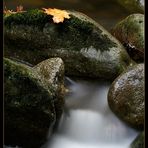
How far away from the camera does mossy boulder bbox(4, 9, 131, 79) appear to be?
539cm

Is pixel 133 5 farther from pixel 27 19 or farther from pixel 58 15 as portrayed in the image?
pixel 27 19

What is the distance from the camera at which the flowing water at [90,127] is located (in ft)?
14.8

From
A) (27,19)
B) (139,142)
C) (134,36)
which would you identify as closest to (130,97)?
(139,142)

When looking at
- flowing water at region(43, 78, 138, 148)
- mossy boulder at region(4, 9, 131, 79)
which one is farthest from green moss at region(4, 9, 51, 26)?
flowing water at region(43, 78, 138, 148)

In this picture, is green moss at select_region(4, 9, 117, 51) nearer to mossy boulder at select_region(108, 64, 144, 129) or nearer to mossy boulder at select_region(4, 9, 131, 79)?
mossy boulder at select_region(4, 9, 131, 79)

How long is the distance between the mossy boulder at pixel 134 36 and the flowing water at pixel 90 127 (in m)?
1.07

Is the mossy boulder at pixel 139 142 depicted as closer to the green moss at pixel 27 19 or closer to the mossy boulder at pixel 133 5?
the green moss at pixel 27 19

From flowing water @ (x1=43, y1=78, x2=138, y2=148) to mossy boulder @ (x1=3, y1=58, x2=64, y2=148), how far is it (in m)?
0.35

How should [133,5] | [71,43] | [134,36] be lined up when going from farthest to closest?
[133,5]
[134,36]
[71,43]

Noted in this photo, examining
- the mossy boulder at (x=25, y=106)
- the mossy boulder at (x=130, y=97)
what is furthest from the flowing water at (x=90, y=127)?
the mossy boulder at (x=25, y=106)

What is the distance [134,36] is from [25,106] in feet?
8.59

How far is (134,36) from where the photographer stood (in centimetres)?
595

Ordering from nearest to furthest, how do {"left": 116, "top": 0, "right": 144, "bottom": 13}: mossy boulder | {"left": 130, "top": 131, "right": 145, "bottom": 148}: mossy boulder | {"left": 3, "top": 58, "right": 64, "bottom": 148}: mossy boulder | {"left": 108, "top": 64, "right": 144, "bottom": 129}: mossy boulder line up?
{"left": 3, "top": 58, "right": 64, "bottom": 148}: mossy boulder → {"left": 130, "top": 131, "right": 145, "bottom": 148}: mossy boulder → {"left": 108, "top": 64, "right": 144, "bottom": 129}: mossy boulder → {"left": 116, "top": 0, "right": 144, "bottom": 13}: mossy boulder

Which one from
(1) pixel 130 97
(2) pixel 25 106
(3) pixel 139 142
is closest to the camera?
(2) pixel 25 106
